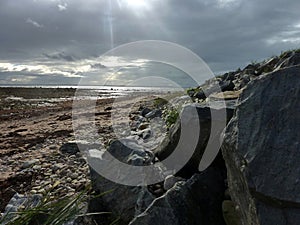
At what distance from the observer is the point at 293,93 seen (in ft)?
8.55

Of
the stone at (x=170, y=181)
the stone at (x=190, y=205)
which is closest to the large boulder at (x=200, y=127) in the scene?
the stone at (x=170, y=181)

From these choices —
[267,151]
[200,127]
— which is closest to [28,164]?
[200,127]

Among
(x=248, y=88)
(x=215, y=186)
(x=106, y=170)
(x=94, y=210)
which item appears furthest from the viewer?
(x=106, y=170)

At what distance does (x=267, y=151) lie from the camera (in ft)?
8.13

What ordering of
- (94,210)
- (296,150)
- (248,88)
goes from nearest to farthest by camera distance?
(296,150) → (248,88) → (94,210)

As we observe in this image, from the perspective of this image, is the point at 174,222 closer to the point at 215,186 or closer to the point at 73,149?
the point at 215,186

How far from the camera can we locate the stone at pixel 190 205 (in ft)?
10.2

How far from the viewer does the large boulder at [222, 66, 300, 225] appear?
2320mm

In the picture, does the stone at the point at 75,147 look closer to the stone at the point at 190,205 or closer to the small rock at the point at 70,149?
the small rock at the point at 70,149

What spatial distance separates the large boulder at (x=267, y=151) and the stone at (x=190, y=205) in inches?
18.0

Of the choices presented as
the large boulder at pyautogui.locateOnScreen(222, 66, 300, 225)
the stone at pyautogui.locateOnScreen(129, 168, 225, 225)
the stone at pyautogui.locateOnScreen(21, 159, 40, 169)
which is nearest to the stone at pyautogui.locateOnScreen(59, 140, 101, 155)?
the stone at pyautogui.locateOnScreen(21, 159, 40, 169)

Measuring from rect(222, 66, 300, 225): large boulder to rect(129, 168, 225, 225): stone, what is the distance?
457mm

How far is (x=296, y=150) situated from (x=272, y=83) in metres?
0.70

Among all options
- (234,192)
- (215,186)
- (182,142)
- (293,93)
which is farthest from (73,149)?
(293,93)
